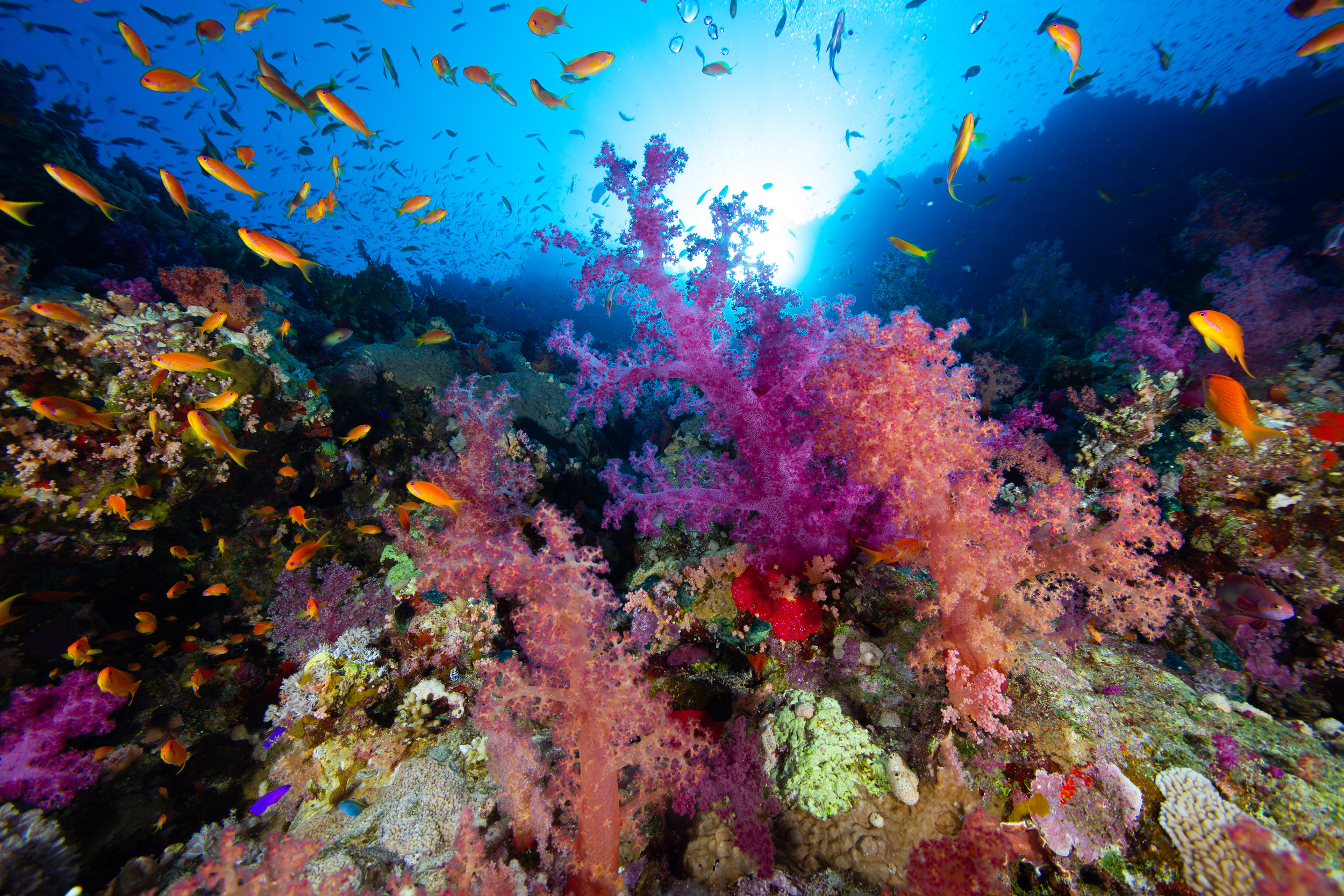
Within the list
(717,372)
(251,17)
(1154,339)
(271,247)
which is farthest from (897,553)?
(251,17)

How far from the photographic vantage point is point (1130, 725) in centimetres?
235

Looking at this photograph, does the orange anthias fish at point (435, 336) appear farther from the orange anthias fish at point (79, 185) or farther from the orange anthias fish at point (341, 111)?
the orange anthias fish at point (79, 185)

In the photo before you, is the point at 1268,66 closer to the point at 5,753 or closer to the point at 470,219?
the point at 5,753

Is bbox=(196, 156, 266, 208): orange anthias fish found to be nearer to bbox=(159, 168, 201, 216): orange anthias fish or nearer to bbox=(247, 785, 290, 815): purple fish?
bbox=(159, 168, 201, 216): orange anthias fish

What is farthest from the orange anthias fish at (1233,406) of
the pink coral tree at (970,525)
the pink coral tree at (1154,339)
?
the pink coral tree at (1154,339)

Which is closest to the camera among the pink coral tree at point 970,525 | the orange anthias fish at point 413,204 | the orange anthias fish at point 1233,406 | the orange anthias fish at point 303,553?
the orange anthias fish at point 1233,406

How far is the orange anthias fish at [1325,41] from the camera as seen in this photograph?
405 centimetres

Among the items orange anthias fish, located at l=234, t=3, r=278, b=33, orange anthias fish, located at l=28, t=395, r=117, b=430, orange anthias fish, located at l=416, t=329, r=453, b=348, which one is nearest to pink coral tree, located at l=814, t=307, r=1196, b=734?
orange anthias fish, located at l=416, t=329, r=453, b=348

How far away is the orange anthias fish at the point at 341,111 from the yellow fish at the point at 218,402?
349 centimetres

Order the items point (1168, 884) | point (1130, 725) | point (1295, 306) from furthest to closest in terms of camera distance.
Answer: point (1295, 306)
point (1130, 725)
point (1168, 884)

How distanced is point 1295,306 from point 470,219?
247ft

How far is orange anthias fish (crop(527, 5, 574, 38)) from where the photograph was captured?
17.6 feet

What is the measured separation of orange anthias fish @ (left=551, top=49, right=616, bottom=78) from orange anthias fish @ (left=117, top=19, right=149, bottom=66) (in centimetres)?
549

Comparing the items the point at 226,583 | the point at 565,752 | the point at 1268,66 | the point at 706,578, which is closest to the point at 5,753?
the point at 226,583
